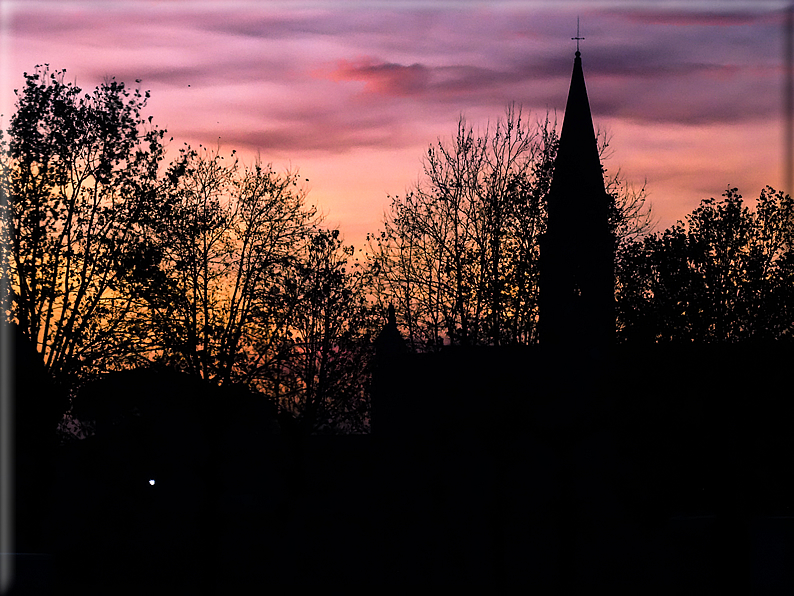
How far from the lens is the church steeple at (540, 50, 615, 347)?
36281mm

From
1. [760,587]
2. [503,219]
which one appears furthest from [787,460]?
[503,219]

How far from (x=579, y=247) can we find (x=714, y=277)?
5873 mm

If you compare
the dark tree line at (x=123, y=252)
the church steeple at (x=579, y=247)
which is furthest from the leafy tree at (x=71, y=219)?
the church steeple at (x=579, y=247)

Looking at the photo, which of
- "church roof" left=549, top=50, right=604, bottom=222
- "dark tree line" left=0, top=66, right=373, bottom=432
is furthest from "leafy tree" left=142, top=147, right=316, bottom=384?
"church roof" left=549, top=50, right=604, bottom=222

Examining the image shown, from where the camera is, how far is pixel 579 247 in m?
38.2

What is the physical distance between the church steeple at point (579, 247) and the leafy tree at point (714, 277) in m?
1.19

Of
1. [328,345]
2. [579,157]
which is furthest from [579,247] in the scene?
[328,345]

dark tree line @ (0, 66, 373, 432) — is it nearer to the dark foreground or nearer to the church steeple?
the dark foreground

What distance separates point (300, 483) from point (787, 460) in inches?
1092

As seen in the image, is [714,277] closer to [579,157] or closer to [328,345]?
[579,157]

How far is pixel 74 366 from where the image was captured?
25562 mm

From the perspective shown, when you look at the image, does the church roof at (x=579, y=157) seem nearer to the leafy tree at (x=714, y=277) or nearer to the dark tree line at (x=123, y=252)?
the leafy tree at (x=714, y=277)

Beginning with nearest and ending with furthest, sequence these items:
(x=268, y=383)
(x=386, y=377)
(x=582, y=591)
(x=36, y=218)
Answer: (x=582, y=591)
(x=36, y=218)
(x=268, y=383)
(x=386, y=377)

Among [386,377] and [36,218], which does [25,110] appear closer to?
[36,218]
